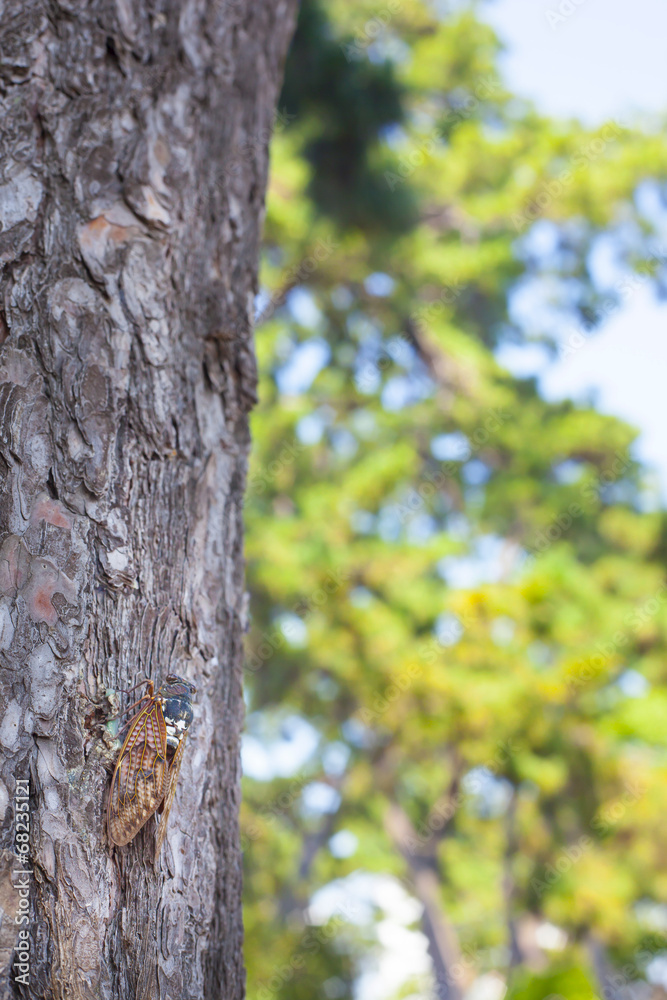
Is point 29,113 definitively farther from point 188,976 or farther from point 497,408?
point 497,408

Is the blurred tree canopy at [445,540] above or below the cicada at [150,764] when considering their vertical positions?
above

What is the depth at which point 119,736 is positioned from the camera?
2.33 feet

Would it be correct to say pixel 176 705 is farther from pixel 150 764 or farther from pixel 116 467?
pixel 116 467

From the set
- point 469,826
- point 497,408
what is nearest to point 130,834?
point 497,408

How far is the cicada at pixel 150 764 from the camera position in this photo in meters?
0.69

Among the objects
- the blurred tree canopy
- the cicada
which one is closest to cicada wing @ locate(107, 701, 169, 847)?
the cicada

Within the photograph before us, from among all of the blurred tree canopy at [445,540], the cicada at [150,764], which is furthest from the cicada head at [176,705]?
the blurred tree canopy at [445,540]

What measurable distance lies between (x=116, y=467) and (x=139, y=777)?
31 cm

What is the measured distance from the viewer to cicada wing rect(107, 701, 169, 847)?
0.69m

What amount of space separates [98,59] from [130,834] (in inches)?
34.1

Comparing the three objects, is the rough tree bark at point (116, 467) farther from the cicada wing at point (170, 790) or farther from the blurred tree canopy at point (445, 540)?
the blurred tree canopy at point (445, 540)

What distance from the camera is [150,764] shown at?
2.36 ft

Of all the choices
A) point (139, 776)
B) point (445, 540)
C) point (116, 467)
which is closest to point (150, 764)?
point (139, 776)

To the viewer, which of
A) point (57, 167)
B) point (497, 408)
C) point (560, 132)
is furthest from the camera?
point (560, 132)
